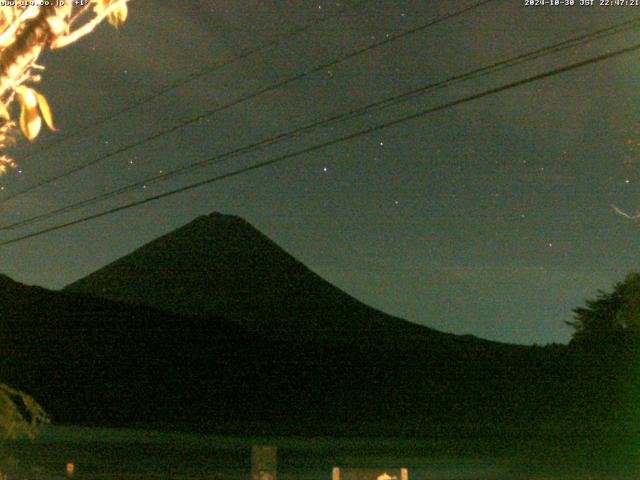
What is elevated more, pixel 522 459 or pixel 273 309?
pixel 273 309

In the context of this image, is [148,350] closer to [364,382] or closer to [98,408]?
[98,408]

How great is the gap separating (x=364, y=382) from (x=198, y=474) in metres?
21.4

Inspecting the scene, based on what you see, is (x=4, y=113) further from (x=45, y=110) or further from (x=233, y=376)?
(x=233, y=376)

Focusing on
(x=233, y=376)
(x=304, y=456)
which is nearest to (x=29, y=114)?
(x=304, y=456)

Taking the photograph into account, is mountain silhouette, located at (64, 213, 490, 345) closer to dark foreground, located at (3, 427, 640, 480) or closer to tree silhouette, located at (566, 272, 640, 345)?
A: tree silhouette, located at (566, 272, 640, 345)

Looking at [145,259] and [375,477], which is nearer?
[375,477]

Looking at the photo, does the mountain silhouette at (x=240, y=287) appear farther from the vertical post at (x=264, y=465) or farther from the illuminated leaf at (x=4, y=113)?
the illuminated leaf at (x=4, y=113)

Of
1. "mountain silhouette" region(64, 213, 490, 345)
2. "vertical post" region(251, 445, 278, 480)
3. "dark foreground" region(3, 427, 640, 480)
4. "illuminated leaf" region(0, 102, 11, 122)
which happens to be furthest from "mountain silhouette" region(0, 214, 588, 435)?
"mountain silhouette" region(64, 213, 490, 345)

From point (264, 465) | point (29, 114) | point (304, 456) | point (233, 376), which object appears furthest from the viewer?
point (233, 376)

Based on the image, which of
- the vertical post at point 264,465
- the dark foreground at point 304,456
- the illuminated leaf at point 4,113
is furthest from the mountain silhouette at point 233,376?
the illuminated leaf at point 4,113

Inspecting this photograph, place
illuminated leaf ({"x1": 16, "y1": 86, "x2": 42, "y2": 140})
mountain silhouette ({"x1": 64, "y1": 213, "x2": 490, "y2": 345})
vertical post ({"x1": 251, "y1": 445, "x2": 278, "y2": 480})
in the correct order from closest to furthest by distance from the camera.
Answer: illuminated leaf ({"x1": 16, "y1": 86, "x2": 42, "y2": 140}) < vertical post ({"x1": 251, "y1": 445, "x2": 278, "y2": 480}) < mountain silhouette ({"x1": 64, "y1": 213, "x2": 490, "y2": 345})

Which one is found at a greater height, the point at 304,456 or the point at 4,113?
the point at 304,456

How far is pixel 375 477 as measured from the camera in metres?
6.22

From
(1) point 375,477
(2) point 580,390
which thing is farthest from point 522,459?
(1) point 375,477
